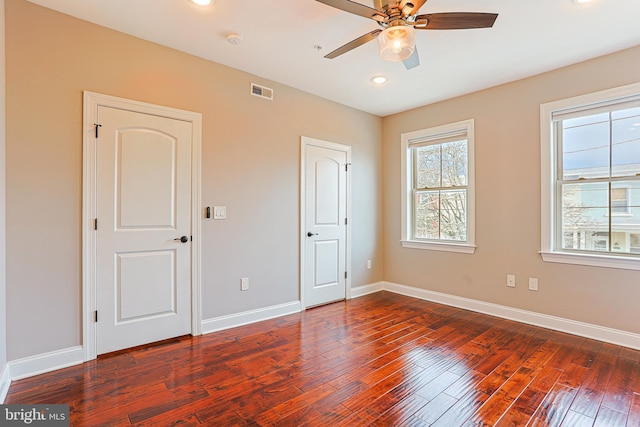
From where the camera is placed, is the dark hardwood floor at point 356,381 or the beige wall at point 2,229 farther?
the beige wall at point 2,229

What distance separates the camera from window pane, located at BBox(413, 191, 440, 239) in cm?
437

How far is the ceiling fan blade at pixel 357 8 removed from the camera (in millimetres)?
1735

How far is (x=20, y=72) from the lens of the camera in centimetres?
224

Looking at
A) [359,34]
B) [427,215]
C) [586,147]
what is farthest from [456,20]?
[427,215]

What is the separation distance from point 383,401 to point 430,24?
2.38 meters

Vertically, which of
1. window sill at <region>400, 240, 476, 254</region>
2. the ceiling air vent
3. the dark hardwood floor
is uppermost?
the ceiling air vent

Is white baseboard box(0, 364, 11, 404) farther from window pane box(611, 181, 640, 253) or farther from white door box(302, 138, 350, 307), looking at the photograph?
window pane box(611, 181, 640, 253)

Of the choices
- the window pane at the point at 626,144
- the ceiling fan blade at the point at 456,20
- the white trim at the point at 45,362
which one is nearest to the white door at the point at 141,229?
the white trim at the point at 45,362

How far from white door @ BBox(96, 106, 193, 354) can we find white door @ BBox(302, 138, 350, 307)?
4.73ft

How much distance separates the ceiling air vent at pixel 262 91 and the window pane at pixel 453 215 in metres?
2.57

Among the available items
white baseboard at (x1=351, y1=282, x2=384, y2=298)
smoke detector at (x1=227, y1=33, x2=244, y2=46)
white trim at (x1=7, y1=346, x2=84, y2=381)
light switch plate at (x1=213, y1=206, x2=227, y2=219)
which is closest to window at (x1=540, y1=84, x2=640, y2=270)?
white baseboard at (x1=351, y1=282, x2=384, y2=298)

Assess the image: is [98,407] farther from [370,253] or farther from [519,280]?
[519,280]

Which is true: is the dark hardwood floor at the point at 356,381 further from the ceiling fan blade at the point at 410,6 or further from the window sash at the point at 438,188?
the ceiling fan blade at the point at 410,6

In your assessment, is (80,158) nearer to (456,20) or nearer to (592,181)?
(456,20)
